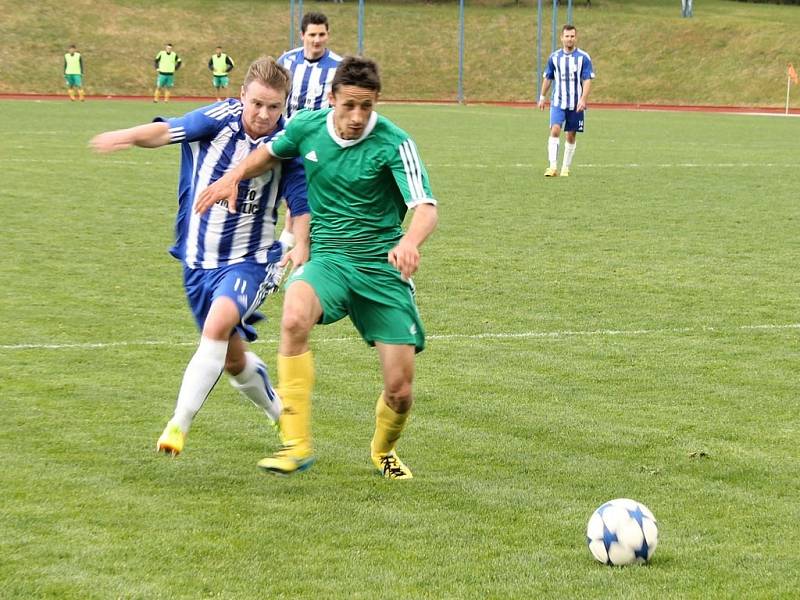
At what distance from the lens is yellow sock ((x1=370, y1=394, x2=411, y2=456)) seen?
5547 mm

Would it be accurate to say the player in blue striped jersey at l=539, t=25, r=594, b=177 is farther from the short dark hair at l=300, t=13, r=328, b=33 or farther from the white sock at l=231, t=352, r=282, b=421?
the white sock at l=231, t=352, r=282, b=421

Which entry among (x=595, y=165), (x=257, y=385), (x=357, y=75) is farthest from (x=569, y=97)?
(x=357, y=75)

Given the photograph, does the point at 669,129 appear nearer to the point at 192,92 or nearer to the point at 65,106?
the point at 65,106

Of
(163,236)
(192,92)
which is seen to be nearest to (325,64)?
(163,236)

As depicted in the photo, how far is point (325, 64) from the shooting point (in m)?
10.8

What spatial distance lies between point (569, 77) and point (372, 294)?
49.2 ft

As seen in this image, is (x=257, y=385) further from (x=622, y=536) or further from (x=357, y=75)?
(x=622, y=536)

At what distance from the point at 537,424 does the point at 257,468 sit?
1.49 m

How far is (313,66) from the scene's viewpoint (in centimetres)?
1083

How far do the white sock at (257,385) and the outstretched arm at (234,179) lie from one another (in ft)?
2.51

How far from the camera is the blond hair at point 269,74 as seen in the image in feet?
18.1

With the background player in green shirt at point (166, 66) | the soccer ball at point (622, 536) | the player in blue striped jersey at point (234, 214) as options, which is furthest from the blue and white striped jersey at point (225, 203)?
the background player in green shirt at point (166, 66)

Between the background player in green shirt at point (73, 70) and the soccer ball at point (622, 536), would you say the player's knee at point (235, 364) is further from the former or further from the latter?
the background player in green shirt at point (73, 70)

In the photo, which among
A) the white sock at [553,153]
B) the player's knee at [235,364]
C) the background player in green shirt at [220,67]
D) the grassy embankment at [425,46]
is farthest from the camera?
the grassy embankment at [425,46]
